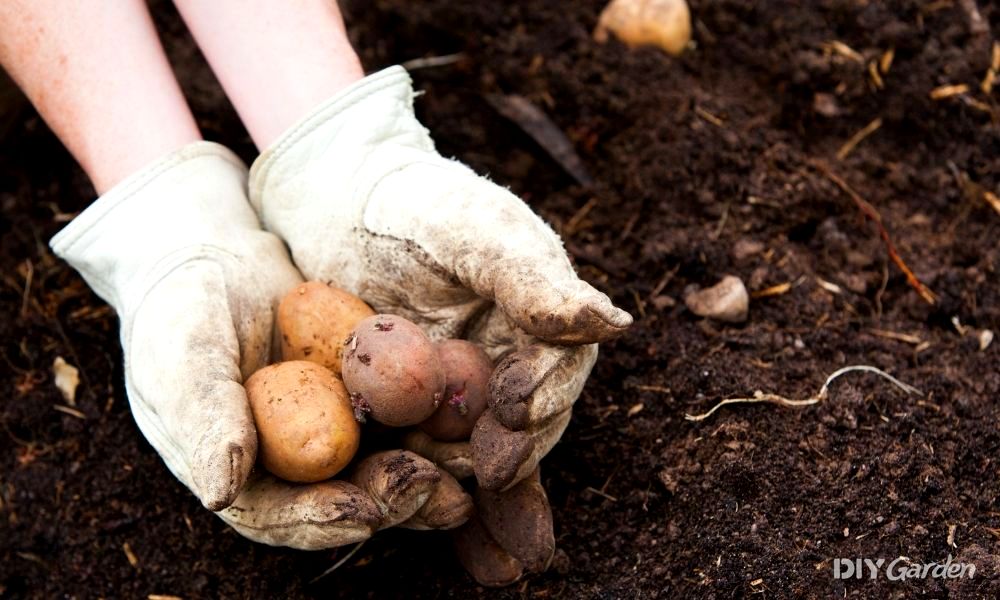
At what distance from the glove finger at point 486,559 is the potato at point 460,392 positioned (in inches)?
8.2

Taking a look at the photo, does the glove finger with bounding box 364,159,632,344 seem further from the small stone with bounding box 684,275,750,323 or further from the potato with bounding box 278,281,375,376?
the small stone with bounding box 684,275,750,323

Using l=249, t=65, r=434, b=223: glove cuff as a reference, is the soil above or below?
below

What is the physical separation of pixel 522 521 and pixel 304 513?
1.35ft

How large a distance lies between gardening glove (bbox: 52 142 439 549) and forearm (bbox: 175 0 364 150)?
0.58ft

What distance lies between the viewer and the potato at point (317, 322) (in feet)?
6.24

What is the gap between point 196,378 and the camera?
5.80 ft

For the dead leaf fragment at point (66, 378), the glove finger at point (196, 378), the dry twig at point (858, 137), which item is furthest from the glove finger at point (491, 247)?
the dry twig at point (858, 137)

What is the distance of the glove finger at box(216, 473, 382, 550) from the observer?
1.67m

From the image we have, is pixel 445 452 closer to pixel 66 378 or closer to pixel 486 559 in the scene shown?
pixel 486 559

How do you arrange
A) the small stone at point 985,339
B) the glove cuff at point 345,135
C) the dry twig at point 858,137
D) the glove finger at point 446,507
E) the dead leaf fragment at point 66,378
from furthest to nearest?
the dry twig at point 858,137 < the dead leaf fragment at point 66,378 < the small stone at point 985,339 < the glove cuff at point 345,135 < the glove finger at point 446,507

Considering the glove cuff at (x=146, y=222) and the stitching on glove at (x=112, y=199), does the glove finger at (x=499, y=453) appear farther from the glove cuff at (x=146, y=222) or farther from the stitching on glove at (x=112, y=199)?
the stitching on glove at (x=112, y=199)

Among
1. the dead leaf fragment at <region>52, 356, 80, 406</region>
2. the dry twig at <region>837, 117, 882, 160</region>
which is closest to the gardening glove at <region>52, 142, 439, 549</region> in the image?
the dead leaf fragment at <region>52, 356, 80, 406</region>

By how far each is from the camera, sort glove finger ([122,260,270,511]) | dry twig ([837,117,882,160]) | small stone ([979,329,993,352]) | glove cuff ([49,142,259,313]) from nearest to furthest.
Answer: glove finger ([122,260,270,511]) < glove cuff ([49,142,259,313]) < small stone ([979,329,993,352]) < dry twig ([837,117,882,160])

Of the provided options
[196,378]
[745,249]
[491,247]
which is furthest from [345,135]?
[745,249]
